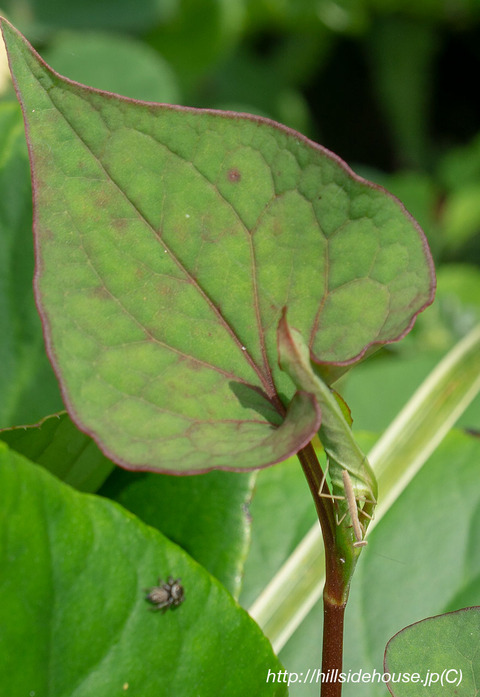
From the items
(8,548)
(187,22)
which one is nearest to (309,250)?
(8,548)

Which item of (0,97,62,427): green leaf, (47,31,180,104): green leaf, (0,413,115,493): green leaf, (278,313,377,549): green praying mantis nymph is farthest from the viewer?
(47,31,180,104): green leaf

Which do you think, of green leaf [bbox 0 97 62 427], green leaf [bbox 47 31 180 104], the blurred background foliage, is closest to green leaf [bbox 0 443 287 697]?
green leaf [bbox 0 97 62 427]

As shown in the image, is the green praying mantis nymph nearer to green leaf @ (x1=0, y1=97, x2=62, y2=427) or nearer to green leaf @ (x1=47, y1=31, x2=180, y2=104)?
green leaf @ (x1=0, y1=97, x2=62, y2=427)

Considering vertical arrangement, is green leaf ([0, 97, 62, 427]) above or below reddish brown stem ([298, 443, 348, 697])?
below

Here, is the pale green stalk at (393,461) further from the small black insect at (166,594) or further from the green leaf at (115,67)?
the green leaf at (115,67)

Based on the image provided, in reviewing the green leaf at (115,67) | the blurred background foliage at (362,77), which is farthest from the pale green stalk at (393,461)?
the blurred background foliage at (362,77)

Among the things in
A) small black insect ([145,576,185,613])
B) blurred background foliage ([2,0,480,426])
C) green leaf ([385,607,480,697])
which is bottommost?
blurred background foliage ([2,0,480,426])

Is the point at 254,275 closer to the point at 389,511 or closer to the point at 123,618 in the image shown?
the point at 123,618
